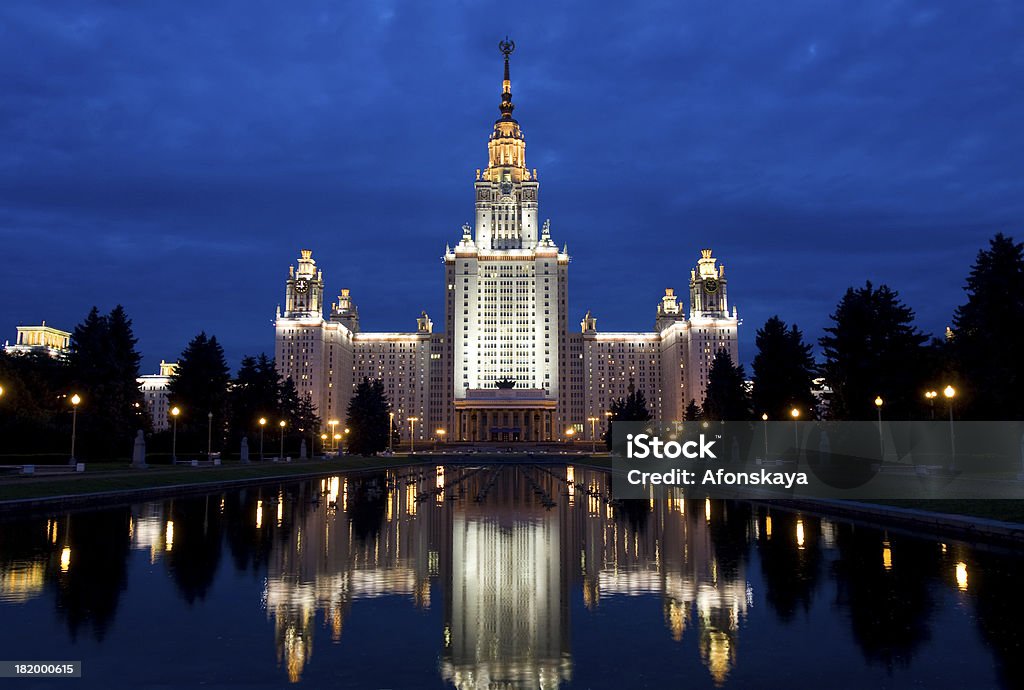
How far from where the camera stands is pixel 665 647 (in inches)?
448

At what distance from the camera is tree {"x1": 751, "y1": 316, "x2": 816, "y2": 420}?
72.0 metres

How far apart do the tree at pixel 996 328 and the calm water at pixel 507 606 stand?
82.9 feet

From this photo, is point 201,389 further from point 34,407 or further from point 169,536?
point 169,536

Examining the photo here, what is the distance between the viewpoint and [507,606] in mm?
14312

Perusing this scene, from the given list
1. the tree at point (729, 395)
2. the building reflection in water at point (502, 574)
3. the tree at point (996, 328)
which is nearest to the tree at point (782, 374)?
the tree at point (729, 395)

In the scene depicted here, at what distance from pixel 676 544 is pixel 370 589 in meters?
9.87

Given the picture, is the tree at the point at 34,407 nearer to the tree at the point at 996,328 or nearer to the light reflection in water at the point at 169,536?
the light reflection in water at the point at 169,536

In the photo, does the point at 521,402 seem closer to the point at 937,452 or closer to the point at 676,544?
the point at 937,452

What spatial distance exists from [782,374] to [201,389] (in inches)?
2301

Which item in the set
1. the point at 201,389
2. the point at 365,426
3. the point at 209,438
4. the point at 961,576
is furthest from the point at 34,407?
the point at 961,576

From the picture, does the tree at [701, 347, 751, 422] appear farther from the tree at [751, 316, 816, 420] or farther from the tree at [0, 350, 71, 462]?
the tree at [0, 350, 71, 462]

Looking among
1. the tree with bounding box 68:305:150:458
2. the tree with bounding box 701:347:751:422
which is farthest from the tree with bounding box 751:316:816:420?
the tree with bounding box 68:305:150:458

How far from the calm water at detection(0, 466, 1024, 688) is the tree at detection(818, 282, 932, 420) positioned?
3462 cm

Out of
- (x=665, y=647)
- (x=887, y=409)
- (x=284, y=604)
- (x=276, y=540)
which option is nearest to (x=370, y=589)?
(x=284, y=604)
